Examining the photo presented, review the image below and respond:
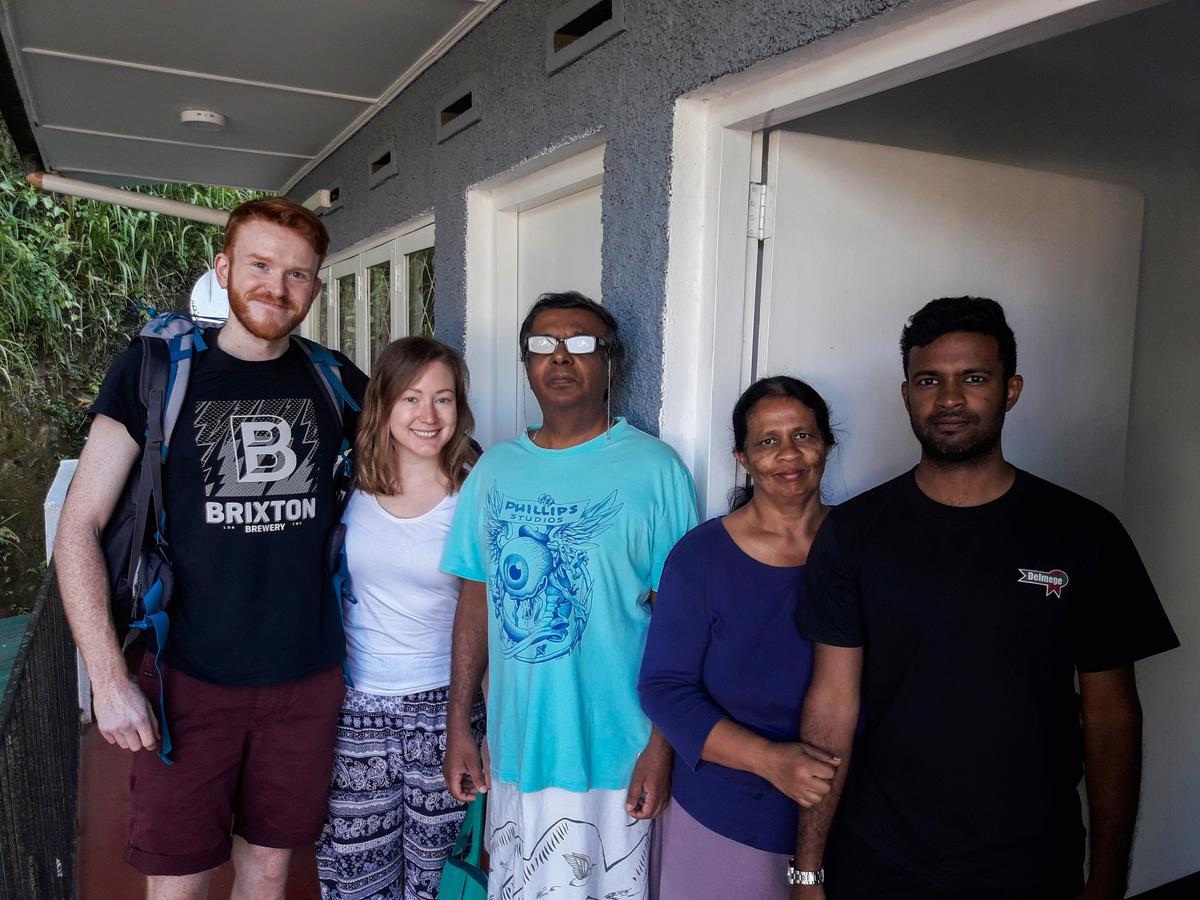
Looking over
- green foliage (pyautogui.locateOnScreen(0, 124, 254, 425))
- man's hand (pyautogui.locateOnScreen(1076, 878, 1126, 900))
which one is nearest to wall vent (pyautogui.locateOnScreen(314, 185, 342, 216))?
man's hand (pyautogui.locateOnScreen(1076, 878, 1126, 900))

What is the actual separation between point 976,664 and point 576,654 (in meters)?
0.89

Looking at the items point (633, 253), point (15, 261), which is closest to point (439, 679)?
point (633, 253)

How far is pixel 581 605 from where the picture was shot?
205 cm

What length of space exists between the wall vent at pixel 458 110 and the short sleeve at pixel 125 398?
1798 mm

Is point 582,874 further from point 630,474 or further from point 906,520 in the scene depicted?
point 906,520

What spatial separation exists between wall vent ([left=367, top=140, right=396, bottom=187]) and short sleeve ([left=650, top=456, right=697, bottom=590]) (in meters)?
2.97

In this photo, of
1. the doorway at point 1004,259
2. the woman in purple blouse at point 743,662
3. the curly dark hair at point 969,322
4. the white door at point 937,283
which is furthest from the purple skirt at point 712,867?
the curly dark hair at point 969,322

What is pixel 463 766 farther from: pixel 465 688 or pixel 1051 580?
pixel 1051 580

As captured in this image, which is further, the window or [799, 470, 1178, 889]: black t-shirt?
the window

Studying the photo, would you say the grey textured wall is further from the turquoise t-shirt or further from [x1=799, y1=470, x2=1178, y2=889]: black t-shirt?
[x1=799, y1=470, x2=1178, y2=889]: black t-shirt

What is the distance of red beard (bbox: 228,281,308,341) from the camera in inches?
88.6

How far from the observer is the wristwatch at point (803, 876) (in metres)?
1.72

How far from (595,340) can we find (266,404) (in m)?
0.89

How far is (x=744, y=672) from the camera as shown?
1847 mm
